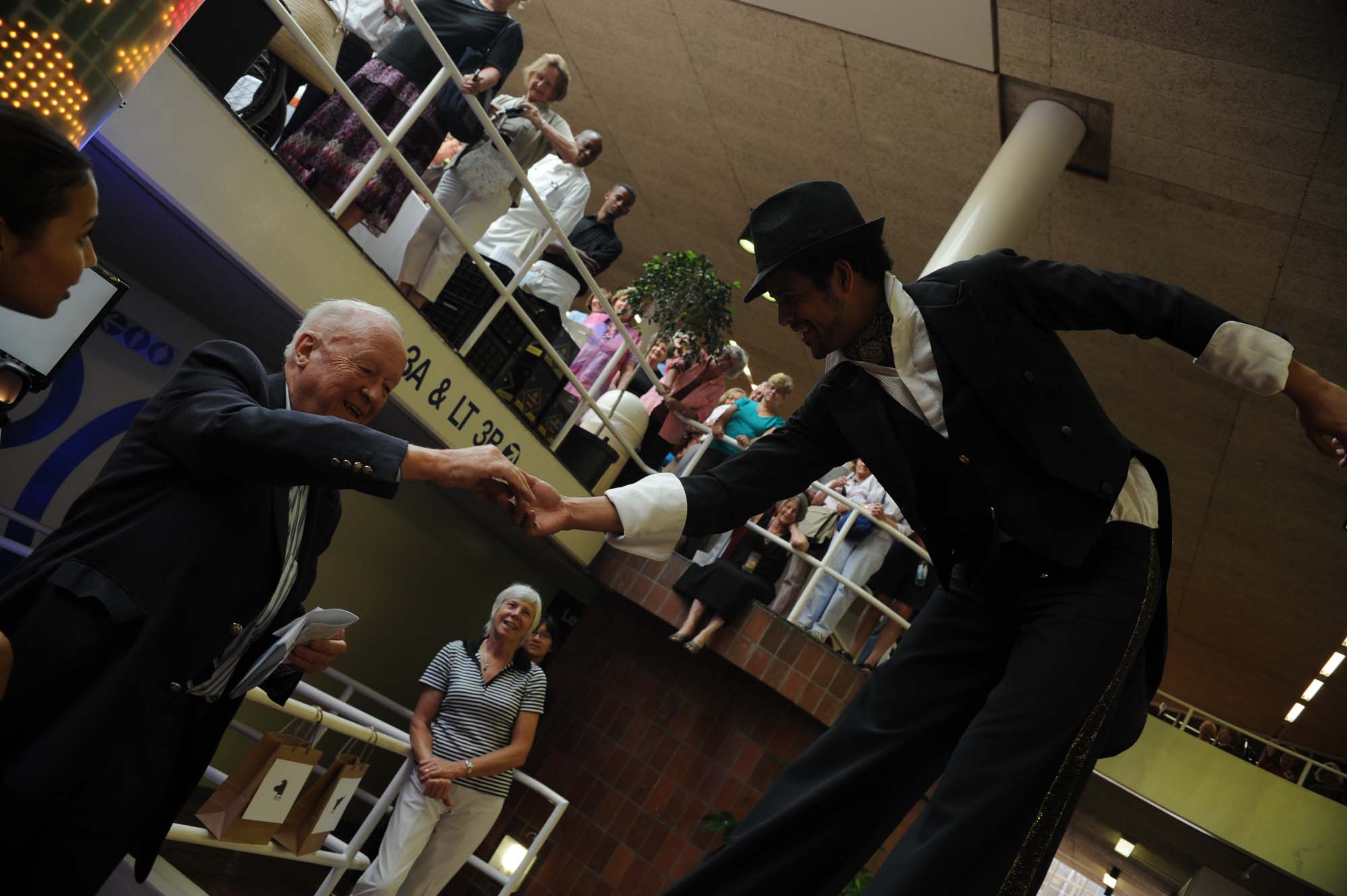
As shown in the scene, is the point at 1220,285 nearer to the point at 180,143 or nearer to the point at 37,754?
the point at 180,143

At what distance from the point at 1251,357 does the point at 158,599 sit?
2037mm

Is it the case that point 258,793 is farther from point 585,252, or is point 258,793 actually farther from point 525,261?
point 585,252

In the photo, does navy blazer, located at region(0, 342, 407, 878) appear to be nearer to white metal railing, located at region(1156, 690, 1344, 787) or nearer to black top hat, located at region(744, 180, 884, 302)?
black top hat, located at region(744, 180, 884, 302)

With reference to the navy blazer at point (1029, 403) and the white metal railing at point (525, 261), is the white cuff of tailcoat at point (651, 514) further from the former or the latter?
the white metal railing at point (525, 261)

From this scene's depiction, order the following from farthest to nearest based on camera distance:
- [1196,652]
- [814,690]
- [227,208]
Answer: [1196,652], [814,690], [227,208]

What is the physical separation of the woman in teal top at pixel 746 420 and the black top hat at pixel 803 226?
5.19 metres

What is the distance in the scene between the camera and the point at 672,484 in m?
2.10

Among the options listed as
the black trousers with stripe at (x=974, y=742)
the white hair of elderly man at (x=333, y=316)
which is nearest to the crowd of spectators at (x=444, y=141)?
the white hair of elderly man at (x=333, y=316)

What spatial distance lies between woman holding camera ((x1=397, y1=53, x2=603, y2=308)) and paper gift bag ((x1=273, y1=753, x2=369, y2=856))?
2379mm

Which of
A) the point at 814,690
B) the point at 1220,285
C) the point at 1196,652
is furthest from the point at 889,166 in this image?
the point at 1196,652

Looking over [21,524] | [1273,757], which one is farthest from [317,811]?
[1273,757]

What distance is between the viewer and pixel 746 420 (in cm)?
737

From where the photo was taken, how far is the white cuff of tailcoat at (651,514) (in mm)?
2064

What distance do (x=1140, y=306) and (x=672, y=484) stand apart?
972 mm
